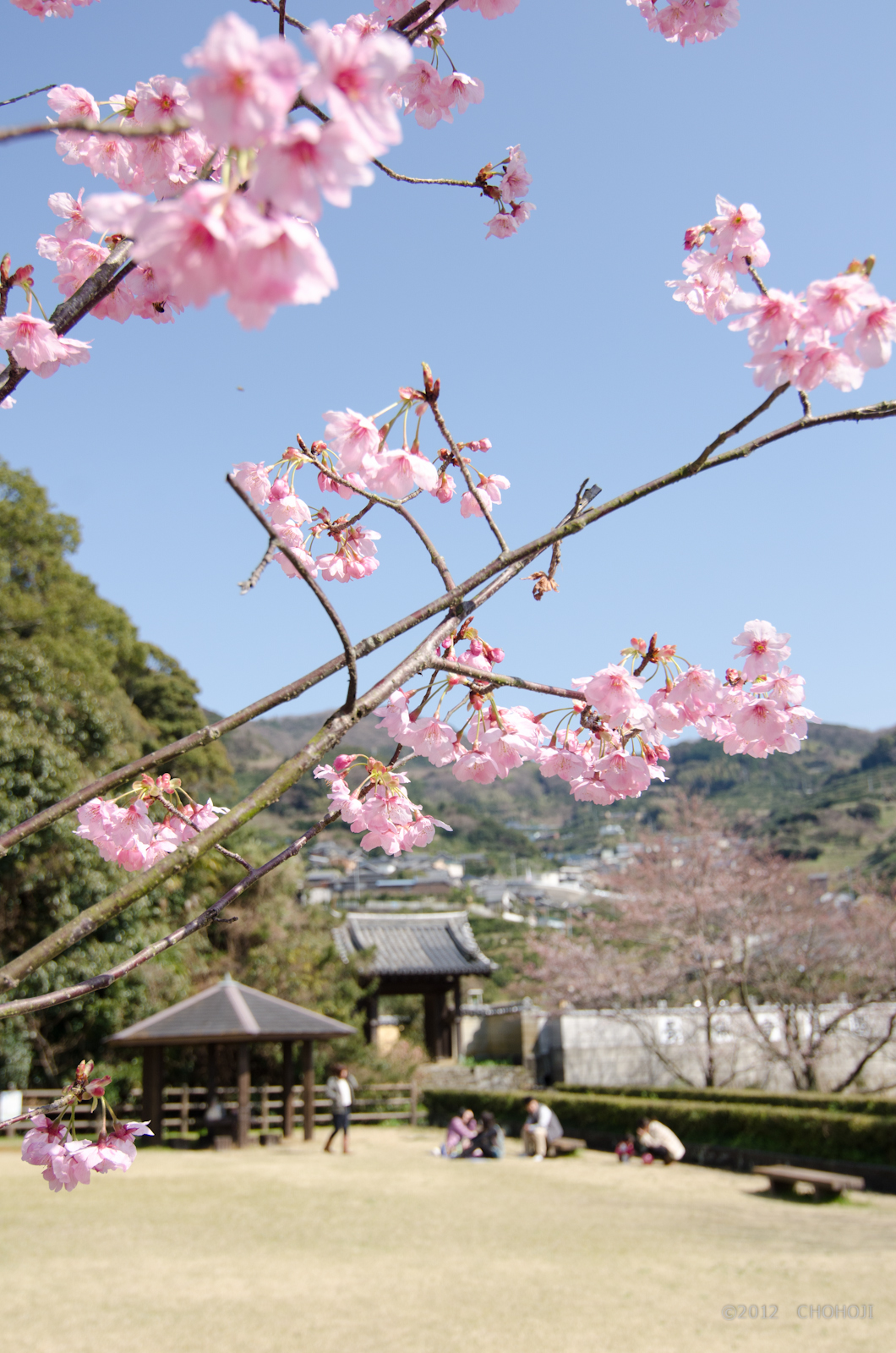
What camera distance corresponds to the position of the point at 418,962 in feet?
62.0

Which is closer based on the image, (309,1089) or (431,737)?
(431,737)

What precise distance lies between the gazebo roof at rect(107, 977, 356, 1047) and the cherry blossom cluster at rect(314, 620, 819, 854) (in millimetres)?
11033

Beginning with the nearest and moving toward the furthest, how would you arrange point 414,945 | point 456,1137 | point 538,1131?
point 538,1131, point 456,1137, point 414,945

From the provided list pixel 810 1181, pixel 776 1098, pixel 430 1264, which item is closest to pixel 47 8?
pixel 430 1264

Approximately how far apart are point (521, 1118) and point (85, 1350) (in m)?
11.0

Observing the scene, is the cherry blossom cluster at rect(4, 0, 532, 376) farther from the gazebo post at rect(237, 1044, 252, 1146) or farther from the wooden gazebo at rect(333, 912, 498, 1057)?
the wooden gazebo at rect(333, 912, 498, 1057)

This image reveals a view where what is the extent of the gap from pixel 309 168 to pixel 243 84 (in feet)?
0.23

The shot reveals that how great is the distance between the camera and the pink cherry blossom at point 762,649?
1.78 m

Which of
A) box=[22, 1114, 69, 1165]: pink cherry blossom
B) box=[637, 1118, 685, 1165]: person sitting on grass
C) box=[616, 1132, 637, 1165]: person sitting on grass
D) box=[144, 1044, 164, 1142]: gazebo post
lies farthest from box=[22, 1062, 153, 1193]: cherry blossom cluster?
box=[144, 1044, 164, 1142]: gazebo post

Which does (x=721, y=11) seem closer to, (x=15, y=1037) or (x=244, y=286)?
(x=244, y=286)

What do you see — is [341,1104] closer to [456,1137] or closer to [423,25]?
[456,1137]

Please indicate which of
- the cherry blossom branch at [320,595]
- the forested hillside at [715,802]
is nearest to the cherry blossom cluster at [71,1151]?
the cherry blossom branch at [320,595]

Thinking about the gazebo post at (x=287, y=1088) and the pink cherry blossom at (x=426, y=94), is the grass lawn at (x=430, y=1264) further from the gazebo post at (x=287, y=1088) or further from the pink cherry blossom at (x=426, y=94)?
the pink cherry blossom at (x=426, y=94)

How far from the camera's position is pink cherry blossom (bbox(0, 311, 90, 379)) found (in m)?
1.27
